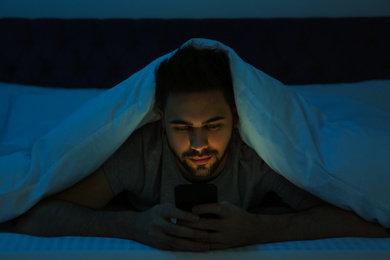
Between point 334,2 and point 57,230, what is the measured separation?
157 cm

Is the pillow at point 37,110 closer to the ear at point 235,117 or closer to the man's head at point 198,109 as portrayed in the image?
the man's head at point 198,109

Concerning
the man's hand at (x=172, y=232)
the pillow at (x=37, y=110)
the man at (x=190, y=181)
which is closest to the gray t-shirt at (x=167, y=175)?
the man at (x=190, y=181)

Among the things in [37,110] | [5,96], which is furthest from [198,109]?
[5,96]

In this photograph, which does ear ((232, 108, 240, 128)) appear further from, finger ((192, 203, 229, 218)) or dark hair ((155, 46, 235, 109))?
finger ((192, 203, 229, 218))

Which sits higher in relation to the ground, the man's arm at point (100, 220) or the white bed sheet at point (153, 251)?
the man's arm at point (100, 220)

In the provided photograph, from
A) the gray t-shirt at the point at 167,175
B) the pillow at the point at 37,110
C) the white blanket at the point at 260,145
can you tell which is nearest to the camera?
the white blanket at the point at 260,145

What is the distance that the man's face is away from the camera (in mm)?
1096

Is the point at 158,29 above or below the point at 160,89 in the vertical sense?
above

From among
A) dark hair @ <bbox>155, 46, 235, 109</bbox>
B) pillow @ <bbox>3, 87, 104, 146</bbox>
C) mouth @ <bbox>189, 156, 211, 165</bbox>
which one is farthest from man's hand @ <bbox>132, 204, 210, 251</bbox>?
pillow @ <bbox>3, 87, 104, 146</bbox>

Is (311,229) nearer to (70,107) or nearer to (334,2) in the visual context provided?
(70,107)

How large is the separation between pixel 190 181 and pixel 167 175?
71mm

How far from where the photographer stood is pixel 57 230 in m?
1.02

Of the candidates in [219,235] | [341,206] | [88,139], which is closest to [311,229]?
[341,206]

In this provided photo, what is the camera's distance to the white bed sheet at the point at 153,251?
91cm
